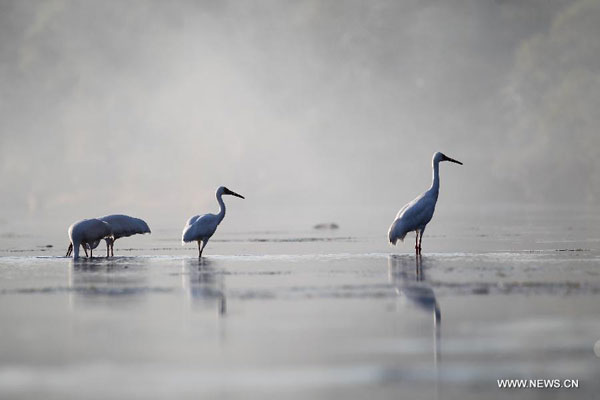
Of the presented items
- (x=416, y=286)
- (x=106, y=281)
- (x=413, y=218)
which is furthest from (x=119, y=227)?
(x=416, y=286)

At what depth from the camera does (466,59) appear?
13350cm

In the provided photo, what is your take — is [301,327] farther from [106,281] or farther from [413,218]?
[413,218]

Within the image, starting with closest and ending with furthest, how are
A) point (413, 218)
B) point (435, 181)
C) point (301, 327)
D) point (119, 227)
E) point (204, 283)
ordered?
point (301, 327)
point (204, 283)
point (413, 218)
point (435, 181)
point (119, 227)

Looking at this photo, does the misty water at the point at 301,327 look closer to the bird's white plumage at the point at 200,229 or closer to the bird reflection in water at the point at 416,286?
the bird reflection in water at the point at 416,286

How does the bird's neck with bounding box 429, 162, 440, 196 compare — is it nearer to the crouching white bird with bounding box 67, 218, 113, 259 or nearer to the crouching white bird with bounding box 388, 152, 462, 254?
the crouching white bird with bounding box 388, 152, 462, 254

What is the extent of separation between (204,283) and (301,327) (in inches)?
207

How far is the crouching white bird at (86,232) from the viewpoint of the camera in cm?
2352

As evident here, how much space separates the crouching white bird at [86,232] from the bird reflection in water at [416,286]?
5.87 metres

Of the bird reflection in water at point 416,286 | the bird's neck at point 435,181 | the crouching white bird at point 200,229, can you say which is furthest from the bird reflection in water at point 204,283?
the bird's neck at point 435,181

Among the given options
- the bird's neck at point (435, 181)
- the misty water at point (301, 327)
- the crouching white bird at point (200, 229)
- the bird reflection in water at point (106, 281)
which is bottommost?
the misty water at point (301, 327)

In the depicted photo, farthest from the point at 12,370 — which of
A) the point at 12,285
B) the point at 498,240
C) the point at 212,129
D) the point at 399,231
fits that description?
the point at 212,129

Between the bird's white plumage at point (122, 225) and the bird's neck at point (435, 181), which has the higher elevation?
→ the bird's neck at point (435, 181)

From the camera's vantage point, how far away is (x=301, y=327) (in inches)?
483

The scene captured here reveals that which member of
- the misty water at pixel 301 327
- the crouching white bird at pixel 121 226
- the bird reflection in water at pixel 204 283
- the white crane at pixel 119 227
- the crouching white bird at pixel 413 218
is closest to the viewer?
the misty water at pixel 301 327
